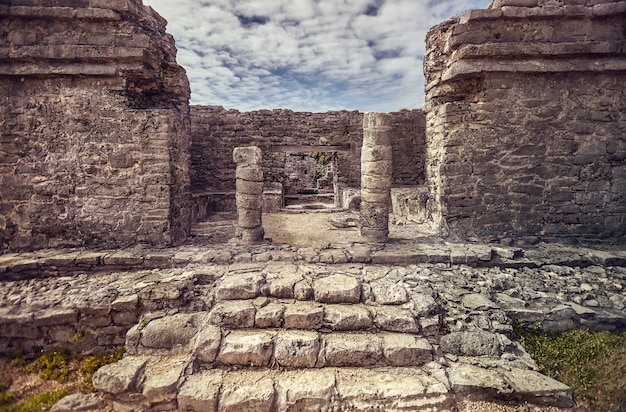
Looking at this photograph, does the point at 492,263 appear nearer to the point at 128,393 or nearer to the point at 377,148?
the point at 377,148

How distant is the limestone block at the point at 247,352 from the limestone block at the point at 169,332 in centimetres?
65

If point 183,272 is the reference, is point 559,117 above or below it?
above

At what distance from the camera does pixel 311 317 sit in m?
4.24

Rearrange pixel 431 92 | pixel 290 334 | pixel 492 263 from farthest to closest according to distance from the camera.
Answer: pixel 431 92 < pixel 492 263 < pixel 290 334

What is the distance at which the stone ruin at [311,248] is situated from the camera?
3938mm

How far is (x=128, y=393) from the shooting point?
3.60m

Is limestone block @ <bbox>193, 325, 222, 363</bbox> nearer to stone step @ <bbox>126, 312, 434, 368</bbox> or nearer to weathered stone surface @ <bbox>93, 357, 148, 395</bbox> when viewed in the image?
stone step @ <bbox>126, 312, 434, 368</bbox>

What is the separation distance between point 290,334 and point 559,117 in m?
6.45

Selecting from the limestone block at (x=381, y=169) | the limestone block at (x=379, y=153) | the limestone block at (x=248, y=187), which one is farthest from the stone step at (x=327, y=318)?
the limestone block at (x=379, y=153)

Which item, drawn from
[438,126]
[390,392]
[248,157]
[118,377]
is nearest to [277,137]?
[248,157]

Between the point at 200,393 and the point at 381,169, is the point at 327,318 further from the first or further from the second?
the point at 381,169

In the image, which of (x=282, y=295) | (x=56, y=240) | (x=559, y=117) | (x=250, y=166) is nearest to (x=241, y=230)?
(x=250, y=166)

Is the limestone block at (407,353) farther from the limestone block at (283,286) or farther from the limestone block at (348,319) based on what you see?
the limestone block at (283,286)

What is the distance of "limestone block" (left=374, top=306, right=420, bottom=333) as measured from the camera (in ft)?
13.7
